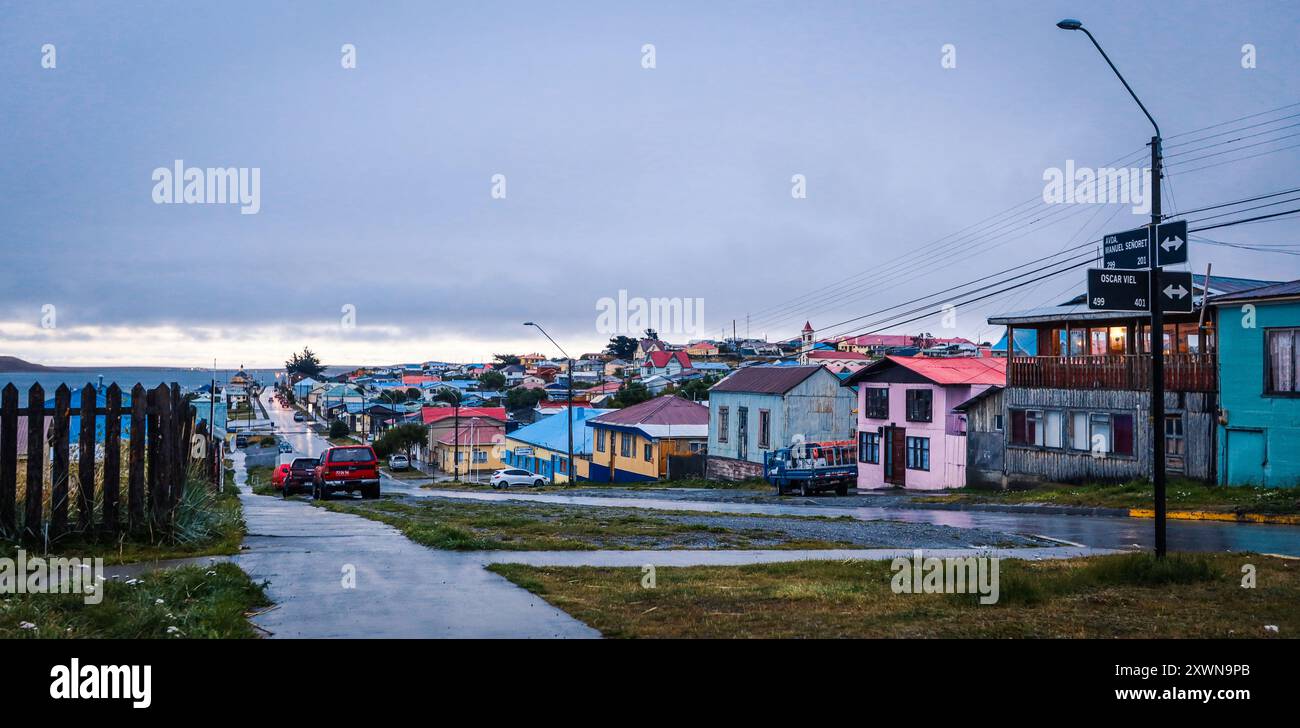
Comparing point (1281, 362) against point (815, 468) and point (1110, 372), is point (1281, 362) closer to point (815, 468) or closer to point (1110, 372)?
point (1110, 372)

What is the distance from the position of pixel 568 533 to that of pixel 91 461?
303 inches

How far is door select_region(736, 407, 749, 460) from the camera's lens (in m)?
53.8

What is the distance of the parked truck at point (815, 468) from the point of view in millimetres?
39156

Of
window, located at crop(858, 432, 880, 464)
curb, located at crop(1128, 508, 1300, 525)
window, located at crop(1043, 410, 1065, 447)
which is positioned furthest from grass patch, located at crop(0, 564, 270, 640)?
window, located at crop(858, 432, 880, 464)

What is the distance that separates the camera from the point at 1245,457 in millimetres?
28000

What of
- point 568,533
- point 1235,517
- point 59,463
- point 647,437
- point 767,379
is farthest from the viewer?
point 647,437

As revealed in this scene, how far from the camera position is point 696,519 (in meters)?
22.5

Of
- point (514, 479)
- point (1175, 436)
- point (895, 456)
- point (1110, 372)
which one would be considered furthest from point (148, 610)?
point (514, 479)

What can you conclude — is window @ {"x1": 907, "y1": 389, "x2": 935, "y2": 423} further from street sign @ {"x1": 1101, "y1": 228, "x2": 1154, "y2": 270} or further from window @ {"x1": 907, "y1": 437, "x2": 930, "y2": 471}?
street sign @ {"x1": 1101, "y1": 228, "x2": 1154, "y2": 270}

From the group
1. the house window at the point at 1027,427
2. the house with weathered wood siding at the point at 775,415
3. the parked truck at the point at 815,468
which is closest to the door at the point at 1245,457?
the house window at the point at 1027,427

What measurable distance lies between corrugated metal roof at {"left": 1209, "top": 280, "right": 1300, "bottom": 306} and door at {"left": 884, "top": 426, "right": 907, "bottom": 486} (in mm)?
17674

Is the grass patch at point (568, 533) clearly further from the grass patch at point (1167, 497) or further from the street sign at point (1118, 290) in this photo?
the grass patch at point (1167, 497)
